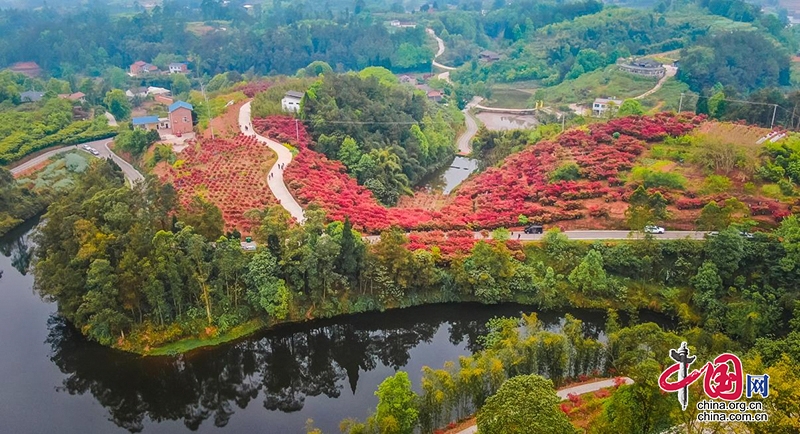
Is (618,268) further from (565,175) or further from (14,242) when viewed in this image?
(14,242)

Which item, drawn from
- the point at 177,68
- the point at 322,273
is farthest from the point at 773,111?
the point at 177,68

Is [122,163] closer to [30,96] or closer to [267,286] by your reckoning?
[30,96]

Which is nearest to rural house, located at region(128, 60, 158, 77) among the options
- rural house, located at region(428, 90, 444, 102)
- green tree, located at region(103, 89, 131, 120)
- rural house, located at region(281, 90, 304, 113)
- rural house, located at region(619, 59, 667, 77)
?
green tree, located at region(103, 89, 131, 120)

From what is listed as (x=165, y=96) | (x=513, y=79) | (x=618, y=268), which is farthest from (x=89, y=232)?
(x=513, y=79)

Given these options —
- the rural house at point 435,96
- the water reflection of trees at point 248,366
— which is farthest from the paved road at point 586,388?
the rural house at point 435,96

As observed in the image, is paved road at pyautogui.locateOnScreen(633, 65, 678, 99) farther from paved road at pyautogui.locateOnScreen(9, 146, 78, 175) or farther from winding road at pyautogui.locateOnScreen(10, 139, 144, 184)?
paved road at pyautogui.locateOnScreen(9, 146, 78, 175)

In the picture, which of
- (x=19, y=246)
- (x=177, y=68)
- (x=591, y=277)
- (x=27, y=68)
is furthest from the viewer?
(x=27, y=68)

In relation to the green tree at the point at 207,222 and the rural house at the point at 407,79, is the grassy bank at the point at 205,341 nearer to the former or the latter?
the green tree at the point at 207,222
